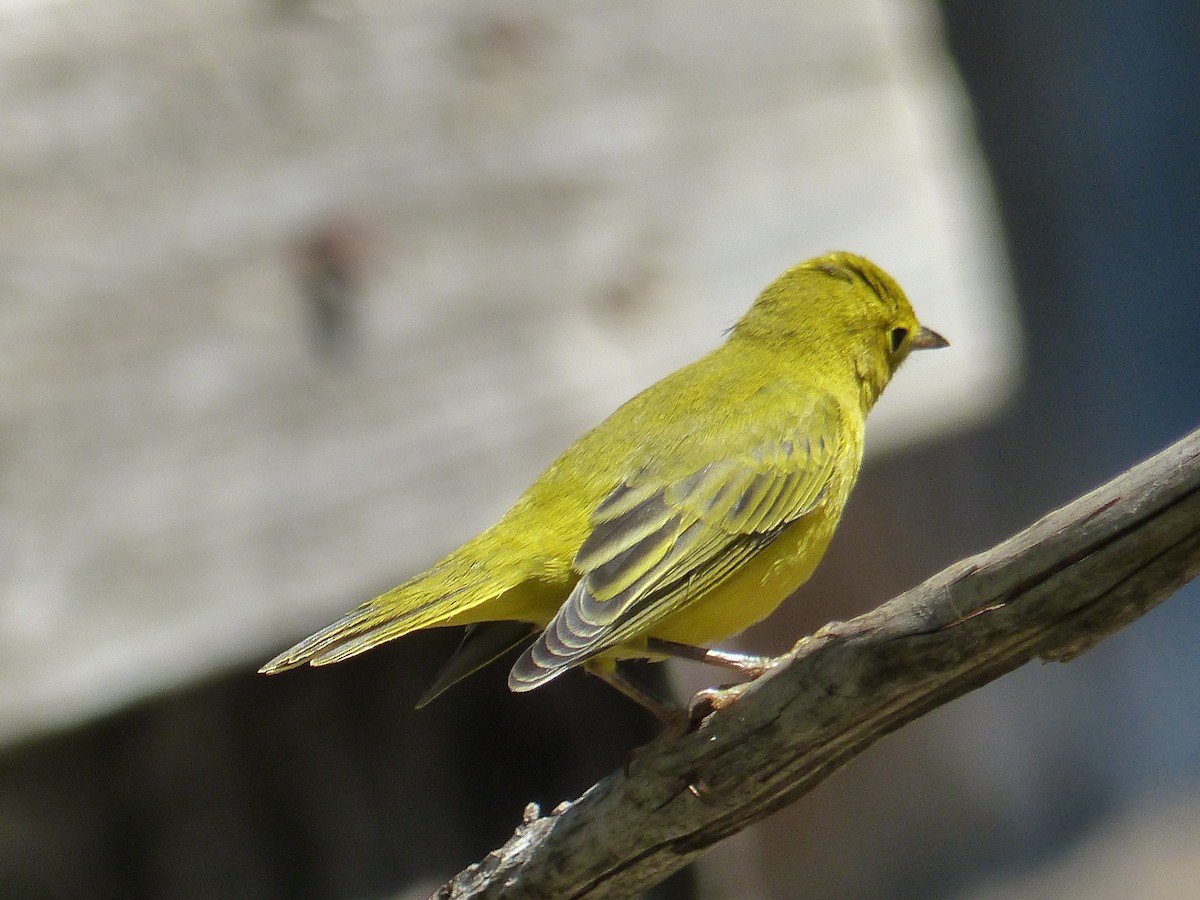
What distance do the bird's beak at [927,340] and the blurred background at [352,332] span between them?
34 centimetres

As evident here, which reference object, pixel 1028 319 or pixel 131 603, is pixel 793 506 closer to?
pixel 131 603

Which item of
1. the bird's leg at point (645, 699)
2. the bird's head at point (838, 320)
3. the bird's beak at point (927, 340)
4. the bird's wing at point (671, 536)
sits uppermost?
the bird's head at point (838, 320)

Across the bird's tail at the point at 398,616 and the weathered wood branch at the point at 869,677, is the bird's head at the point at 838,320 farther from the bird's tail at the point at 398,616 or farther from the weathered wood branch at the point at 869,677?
the weathered wood branch at the point at 869,677

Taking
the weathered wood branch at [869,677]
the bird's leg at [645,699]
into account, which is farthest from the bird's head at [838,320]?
the weathered wood branch at [869,677]

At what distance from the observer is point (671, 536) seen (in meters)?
2.89

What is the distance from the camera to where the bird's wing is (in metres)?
2.56

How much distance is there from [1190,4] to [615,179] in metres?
4.68

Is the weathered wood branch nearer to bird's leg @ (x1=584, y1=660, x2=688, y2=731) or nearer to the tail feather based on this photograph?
bird's leg @ (x1=584, y1=660, x2=688, y2=731)

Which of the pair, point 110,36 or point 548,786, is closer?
point 110,36

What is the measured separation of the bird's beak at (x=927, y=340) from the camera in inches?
149

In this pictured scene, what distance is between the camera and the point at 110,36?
327cm

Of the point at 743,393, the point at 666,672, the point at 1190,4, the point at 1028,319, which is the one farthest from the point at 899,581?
the point at 1190,4

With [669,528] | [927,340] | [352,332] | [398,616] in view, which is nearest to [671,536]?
[669,528]

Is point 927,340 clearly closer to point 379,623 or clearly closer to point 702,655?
point 702,655
